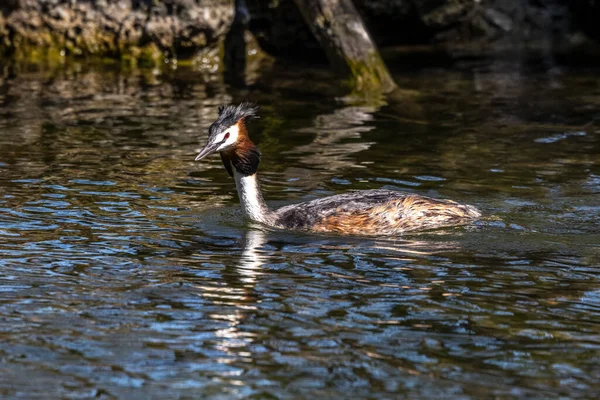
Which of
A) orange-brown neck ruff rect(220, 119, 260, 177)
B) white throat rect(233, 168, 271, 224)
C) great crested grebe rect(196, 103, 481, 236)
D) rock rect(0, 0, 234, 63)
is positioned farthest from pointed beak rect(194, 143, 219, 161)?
rock rect(0, 0, 234, 63)

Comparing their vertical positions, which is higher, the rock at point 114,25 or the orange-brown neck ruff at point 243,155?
the rock at point 114,25

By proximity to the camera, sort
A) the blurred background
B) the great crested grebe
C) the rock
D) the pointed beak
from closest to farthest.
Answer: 1. the blurred background
2. the pointed beak
3. the great crested grebe
4. the rock

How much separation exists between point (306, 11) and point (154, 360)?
10.9 meters

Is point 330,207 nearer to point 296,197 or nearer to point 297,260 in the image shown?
point 297,260

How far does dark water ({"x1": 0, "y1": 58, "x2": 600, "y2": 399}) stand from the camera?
20.8 ft

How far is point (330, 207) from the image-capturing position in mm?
9898

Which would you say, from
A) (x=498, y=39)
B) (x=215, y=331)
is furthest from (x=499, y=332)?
(x=498, y=39)

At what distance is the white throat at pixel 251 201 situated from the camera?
10094 mm

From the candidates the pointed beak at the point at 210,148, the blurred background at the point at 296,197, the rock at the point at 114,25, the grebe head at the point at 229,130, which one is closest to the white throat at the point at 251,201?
the blurred background at the point at 296,197

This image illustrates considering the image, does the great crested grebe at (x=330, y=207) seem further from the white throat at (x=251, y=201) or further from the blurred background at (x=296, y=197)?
the blurred background at (x=296, y=197)

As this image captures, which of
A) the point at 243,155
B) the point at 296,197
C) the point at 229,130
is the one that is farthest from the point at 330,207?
the point at 296,197

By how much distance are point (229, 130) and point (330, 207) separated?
1151 mm

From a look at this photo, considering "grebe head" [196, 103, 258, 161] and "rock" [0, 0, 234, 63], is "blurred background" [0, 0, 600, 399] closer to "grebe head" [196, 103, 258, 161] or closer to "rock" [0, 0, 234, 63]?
"rock" [0, 0, 234, 63]

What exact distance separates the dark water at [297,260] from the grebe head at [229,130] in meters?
0.76
